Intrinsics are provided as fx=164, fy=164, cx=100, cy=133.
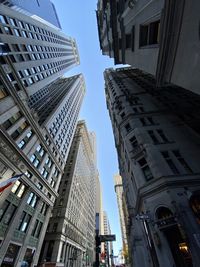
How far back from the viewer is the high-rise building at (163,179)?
47.0 ft

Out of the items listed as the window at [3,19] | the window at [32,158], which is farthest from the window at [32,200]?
the window at [3,19]

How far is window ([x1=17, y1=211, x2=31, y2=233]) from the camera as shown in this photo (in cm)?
3058

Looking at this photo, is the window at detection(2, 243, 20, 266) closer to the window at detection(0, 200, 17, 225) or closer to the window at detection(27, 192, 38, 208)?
the window at detection(0, 200, 17, 225)

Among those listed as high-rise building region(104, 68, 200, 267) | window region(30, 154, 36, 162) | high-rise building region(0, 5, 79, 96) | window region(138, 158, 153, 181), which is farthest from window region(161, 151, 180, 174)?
high-rise building region(0, 5, 79, 96)

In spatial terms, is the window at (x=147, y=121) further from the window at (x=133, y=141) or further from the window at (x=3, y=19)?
the window at (x=3, y=19)

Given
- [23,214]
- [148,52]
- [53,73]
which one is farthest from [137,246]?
[53,73]

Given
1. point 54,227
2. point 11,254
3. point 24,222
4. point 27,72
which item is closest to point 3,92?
point 27,72

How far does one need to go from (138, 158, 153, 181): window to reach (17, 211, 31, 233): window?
24996mm

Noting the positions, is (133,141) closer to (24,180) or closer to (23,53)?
(24,180)

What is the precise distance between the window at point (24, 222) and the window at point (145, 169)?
82.0 ft

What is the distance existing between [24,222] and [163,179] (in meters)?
28.4

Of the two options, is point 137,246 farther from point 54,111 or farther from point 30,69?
point 30,69

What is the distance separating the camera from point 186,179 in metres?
17.3

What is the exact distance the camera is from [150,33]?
16.9 m
